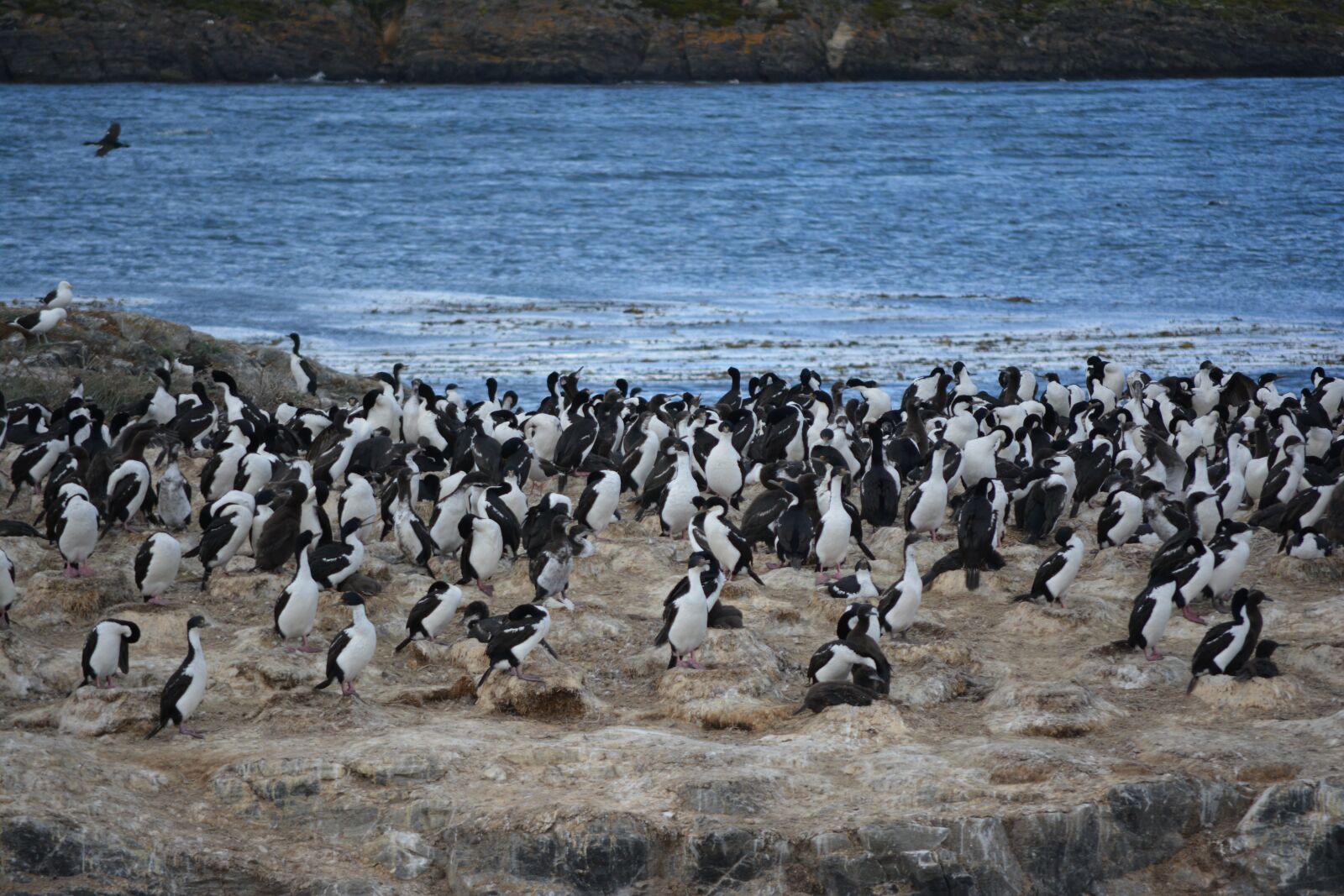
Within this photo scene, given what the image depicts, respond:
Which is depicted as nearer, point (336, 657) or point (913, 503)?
point (336, 657)

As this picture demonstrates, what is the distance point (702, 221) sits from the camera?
6247cm

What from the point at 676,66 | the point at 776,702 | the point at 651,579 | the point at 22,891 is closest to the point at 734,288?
the point at 651,579

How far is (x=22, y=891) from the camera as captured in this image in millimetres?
9352

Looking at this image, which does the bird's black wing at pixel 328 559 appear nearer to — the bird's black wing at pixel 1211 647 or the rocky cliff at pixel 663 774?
the rocky cliff at pixel 663 774

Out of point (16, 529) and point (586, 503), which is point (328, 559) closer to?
point (586, 503)

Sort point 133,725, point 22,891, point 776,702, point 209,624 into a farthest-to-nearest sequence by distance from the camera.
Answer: point 209,624 < point 776,702 < point 133,725 < point 22,891

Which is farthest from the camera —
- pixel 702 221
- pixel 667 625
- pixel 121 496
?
pixel 702 221

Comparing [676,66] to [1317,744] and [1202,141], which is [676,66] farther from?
[1317,744]

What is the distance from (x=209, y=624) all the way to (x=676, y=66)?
10102 centimetres

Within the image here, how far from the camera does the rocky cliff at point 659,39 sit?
345 feet

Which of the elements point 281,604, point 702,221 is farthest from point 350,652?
point 702,221

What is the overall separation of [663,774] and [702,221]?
53289 mm

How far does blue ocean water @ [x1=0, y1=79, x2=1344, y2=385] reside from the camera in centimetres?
3662

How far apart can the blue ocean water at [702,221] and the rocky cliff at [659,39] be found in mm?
2267
